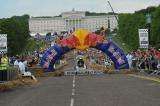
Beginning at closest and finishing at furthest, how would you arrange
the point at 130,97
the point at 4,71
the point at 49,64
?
the point at 130,97 → the point at 4,71 → the point at 49,64

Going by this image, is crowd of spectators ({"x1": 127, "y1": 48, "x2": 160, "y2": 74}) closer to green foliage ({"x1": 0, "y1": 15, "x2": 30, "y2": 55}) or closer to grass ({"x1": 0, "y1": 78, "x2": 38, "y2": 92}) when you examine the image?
grass ({"x1": 0, "y1": 78, "x2": 38, "y2": 92})

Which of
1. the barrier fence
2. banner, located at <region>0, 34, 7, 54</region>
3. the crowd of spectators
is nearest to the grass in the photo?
the barrier fence

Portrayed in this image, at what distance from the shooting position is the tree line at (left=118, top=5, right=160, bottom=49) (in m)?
111

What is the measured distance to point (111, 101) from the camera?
18.2 m

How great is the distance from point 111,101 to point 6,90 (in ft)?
32.9

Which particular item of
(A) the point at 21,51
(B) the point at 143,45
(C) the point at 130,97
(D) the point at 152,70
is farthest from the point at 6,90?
(A) the point at 21,51

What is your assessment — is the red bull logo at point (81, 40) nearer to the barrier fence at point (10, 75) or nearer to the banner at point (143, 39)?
the banner at point (143, 39)

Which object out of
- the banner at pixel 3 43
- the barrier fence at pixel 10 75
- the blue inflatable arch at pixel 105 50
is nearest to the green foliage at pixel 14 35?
the blue inflatable arch at pixel 105 50

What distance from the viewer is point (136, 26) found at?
142 metres

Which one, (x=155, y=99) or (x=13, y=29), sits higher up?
(x=13, y=29)

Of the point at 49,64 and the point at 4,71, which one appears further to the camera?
the point at 49,64

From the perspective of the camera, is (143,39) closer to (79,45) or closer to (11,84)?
(79,45)

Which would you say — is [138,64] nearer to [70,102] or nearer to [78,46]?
[78,46]

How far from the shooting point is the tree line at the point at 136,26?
363 feet
